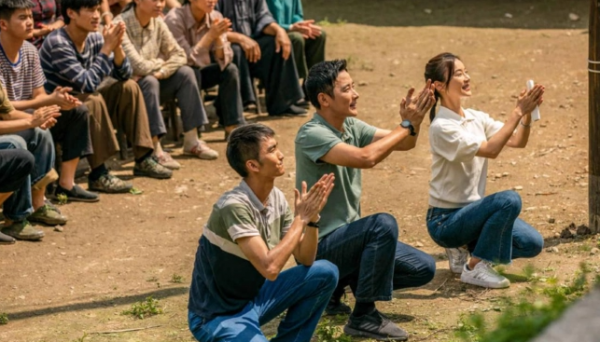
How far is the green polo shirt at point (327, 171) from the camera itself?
228 inches

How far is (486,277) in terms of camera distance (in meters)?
6.39

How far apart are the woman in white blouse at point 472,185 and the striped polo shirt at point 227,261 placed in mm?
1520

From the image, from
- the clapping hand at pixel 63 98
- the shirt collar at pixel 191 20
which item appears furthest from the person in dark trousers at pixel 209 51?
the clapping hand at pixel 63 98

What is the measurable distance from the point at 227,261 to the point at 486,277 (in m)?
1.89

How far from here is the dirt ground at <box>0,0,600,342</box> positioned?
21.2 ft

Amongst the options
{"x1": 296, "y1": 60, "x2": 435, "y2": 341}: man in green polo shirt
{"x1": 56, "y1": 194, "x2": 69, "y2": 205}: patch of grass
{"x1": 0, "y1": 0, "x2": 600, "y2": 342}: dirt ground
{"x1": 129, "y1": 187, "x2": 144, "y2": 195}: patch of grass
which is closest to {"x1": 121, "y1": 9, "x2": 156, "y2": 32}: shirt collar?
{"x1": 0, "y1": 0, "x2": 600, "y2": 342}: dirt ground

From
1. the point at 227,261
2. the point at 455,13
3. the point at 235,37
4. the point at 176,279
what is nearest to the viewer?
the point at 227,261

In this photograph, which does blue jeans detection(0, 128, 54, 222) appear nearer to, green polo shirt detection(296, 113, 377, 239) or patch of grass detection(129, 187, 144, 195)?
patch of grass detection(129, 187, 144, 195)

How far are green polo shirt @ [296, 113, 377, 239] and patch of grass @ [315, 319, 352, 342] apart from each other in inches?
18.8

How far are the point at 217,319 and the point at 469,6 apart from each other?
9.60 m

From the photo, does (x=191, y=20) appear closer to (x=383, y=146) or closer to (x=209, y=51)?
(x=209, y=51)

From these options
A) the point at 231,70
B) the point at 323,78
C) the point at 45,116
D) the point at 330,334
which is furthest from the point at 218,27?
the point at 330,334

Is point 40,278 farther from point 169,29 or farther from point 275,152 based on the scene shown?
point 169,29

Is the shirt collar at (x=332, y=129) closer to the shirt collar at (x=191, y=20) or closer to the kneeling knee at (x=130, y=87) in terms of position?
the kneeling knee at (x=130, y=87)
